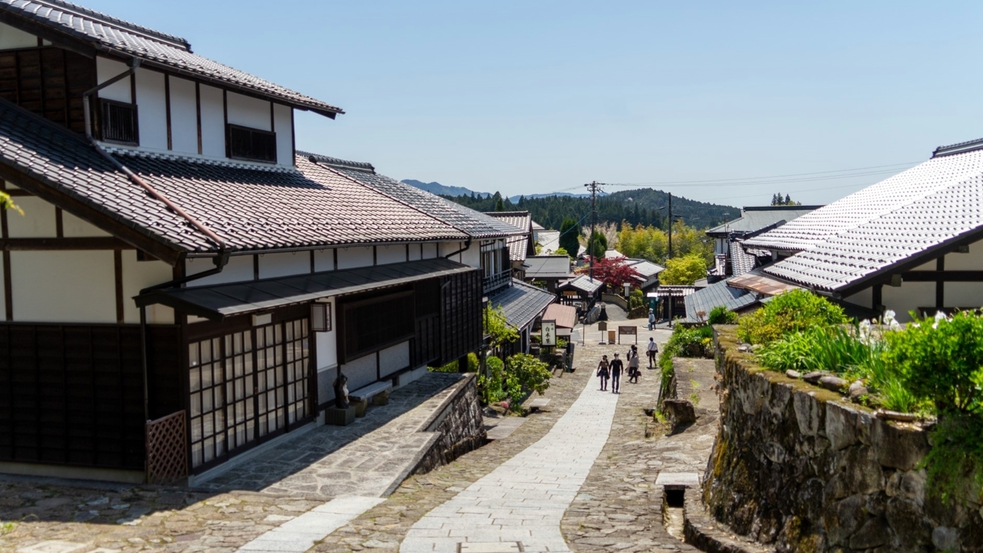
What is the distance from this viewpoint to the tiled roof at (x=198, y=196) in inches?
406

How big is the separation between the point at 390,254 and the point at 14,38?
8686 mm

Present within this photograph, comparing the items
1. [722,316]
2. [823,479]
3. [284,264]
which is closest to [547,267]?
[722,316]

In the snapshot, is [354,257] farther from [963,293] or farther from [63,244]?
[963,293]

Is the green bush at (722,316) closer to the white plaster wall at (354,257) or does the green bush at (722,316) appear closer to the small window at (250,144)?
the white plaster wall at (354,257)

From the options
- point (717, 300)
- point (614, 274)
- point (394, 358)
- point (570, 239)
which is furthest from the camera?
point (570, 239)

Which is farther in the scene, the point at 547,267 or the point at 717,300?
the point at 547,267

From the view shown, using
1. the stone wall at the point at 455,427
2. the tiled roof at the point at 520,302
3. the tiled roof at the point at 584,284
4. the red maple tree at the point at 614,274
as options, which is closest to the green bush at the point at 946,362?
the stone wall at the point at 455,427

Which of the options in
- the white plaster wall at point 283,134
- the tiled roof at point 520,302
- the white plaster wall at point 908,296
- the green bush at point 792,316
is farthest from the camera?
the tiled roof at point 520,302

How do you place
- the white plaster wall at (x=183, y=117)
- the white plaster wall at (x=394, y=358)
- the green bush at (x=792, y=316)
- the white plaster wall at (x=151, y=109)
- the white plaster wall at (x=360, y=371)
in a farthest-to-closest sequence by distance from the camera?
1. the white plaster wall at (x=394, y=358)
2. the white plaster wall at (x=360, y=371)
3. the white plaster wall at (x=183, y=117)
4. the white plaster wall at (x=151, y=109)
5. the green bush at (x=792, y=316)

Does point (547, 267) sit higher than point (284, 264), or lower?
lower

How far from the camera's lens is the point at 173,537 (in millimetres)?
8586

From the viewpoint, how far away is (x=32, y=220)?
1111 cm

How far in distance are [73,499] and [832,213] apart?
20.4 m

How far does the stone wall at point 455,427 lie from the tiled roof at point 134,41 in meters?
8.22
